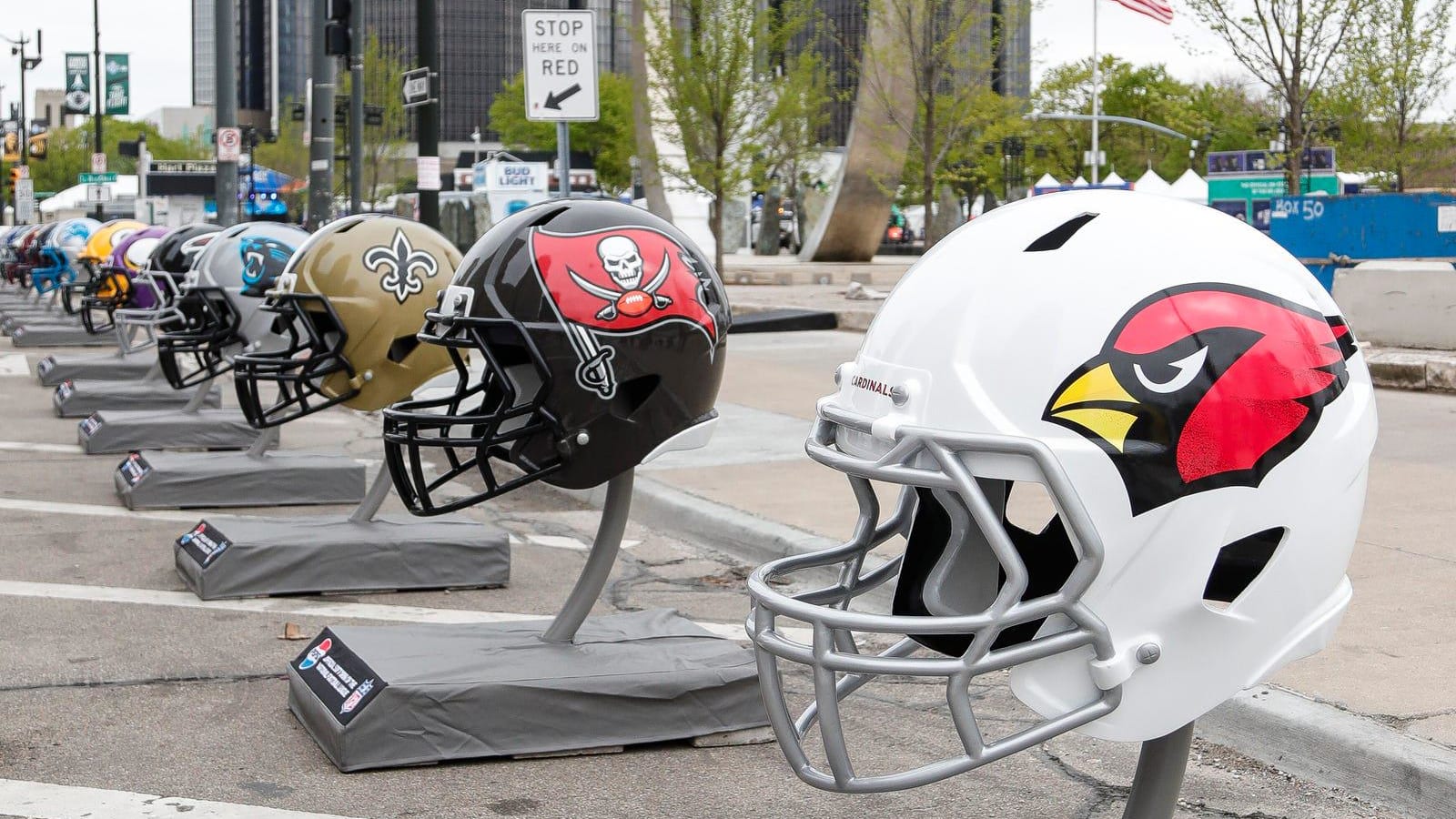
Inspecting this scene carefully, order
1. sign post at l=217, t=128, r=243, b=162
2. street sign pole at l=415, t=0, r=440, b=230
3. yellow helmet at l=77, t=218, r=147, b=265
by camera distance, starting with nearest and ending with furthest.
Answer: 1. street sign pole at l=415, t=0, r=440, b=230
2. yellow helmet at l=77, t=218, r=147, b=265
3. sign post at l=217, t=128, r=243, b=162

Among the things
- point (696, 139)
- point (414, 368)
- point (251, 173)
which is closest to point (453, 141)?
point (251, 173)

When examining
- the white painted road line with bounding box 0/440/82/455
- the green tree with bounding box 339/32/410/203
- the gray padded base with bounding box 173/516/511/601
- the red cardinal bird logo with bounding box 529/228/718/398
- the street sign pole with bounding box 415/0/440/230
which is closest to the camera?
the red cardinal bird logo with bounding box 529/228/718/398

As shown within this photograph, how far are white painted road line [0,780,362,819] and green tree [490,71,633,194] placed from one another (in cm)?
8763

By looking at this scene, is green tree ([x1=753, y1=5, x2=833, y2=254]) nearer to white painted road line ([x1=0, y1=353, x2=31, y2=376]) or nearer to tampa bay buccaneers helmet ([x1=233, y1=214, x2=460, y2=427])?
white painted road line ([x1=0, y1=353, x2=31, y2=376])

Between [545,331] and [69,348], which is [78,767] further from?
[69,348]

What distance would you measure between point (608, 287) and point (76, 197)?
70071 mm

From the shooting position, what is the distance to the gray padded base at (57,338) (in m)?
19.4

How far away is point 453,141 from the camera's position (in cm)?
15050

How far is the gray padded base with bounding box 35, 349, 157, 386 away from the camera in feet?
48.4

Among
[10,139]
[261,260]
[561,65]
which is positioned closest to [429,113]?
[561,65]

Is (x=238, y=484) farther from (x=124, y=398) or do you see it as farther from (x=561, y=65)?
(x=124, y=398)

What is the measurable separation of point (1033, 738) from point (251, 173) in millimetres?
59889

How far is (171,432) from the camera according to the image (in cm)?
1054

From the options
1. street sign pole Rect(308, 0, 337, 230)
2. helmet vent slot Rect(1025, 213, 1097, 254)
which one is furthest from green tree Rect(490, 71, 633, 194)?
helmet vent slot Rect(1025, 213, 1097, 254)
